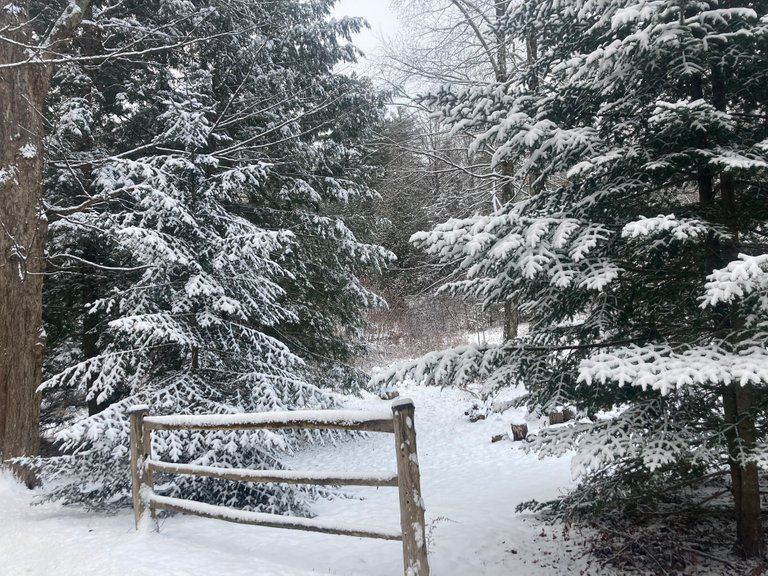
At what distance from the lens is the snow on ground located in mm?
3777

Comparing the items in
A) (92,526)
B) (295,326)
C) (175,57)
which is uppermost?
(175,57)

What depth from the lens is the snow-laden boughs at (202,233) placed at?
6.04 meters

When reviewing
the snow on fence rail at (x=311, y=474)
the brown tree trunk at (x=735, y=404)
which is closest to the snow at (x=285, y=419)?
the snow on fence rail at (x=311, y=474)

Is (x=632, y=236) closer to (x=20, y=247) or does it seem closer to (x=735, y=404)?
(x=735, y=404)

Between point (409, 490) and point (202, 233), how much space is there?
4.74m

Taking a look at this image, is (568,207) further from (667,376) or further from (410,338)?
(410,338)

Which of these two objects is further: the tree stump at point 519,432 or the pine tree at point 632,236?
the tree stump at point 519,432

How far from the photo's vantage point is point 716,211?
4020 millimetres

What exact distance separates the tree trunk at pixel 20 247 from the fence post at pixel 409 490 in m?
5.16

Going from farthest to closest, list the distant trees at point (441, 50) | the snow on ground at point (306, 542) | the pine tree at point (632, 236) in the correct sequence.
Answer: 1. the distant trees at point (441, 50)
2. the snow on ground at point (306, 542)
3. the pine tree at point (632, 236)

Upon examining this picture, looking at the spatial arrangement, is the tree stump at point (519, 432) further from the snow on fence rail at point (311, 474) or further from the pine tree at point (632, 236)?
the snow on fence rail at point (311, 474)

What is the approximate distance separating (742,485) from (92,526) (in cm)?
578

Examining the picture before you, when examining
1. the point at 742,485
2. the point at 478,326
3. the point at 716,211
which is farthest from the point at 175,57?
the point at 478,326

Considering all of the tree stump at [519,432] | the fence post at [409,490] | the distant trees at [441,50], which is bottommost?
the tree stump at [519,432]
